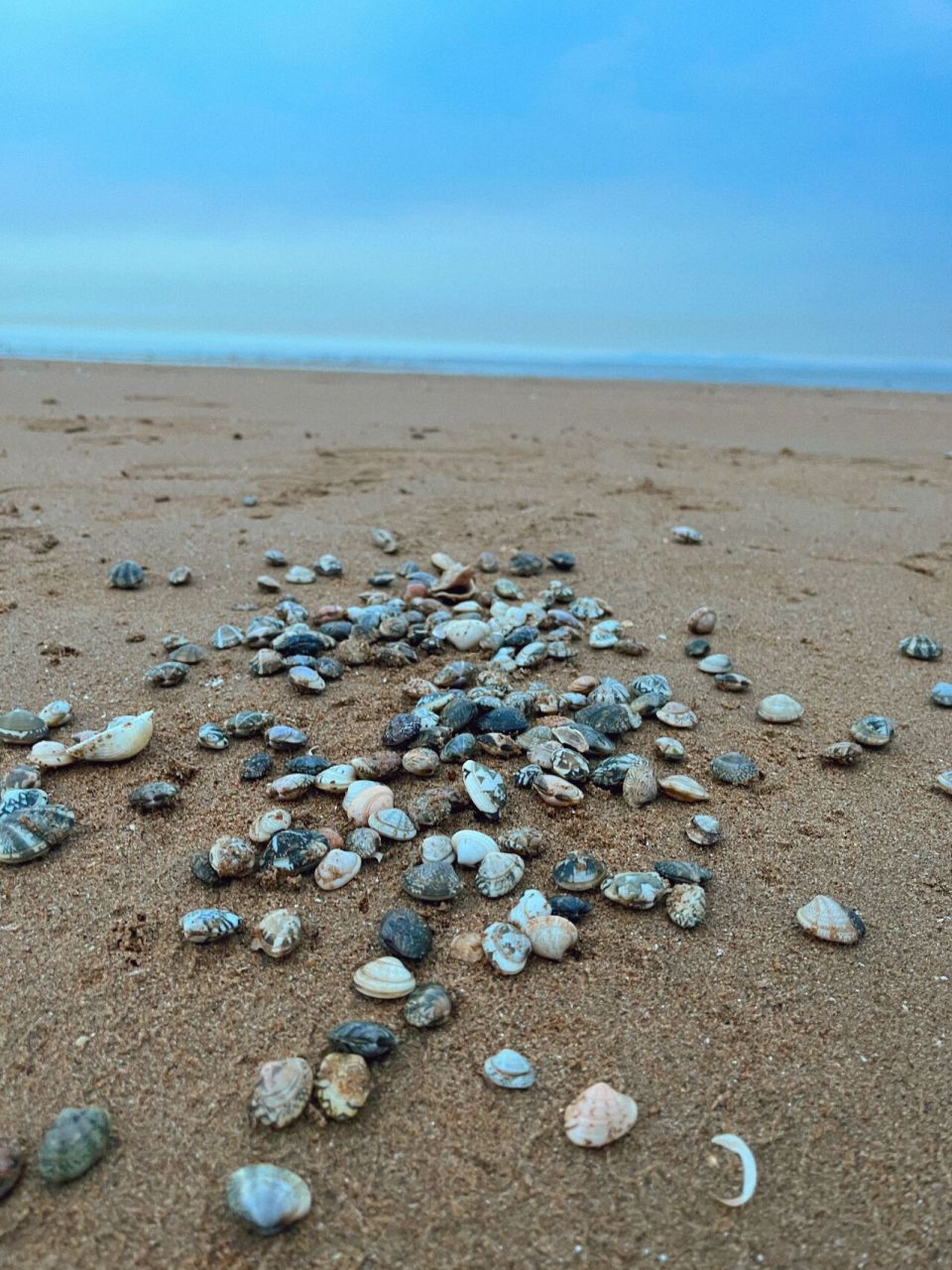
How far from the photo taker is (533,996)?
→ 4.91 ft

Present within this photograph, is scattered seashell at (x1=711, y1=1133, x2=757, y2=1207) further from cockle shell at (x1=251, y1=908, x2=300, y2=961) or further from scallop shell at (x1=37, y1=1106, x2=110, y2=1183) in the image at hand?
scallop shell at (x1=37, y1=1106, x2=110, y2=1183)

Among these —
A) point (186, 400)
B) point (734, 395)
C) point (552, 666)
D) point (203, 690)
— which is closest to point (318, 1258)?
point (203, 690)

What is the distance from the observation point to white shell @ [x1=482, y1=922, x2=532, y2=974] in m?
1.54

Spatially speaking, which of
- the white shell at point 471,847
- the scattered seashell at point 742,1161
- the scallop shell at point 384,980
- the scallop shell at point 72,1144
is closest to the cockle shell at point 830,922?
the scattered seashell at point 742,1161

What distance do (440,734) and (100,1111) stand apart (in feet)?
3.95

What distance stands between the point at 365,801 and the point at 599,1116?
905 mm

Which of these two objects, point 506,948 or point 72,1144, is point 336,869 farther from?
point 72,1144

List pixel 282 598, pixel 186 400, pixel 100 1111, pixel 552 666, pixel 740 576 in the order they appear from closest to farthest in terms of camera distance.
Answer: pixel 100 1111 → pixel 552 666 → pixel 282 598 → pixel 740 576 → pixel 186 400

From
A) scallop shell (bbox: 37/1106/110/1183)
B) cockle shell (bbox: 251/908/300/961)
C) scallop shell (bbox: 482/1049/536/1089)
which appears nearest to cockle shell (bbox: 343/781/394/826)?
cockle shell (bbox: 251/908/300/961)

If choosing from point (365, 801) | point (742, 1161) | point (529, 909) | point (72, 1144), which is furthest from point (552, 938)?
point (72, 1144)

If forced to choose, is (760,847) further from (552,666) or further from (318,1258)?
(318,1258)

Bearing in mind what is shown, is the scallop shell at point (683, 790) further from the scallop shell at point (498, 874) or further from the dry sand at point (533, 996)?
the scallop shell at point (498, 874)

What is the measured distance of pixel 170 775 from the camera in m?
2.12

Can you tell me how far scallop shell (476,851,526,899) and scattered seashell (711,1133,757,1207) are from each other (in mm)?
631
